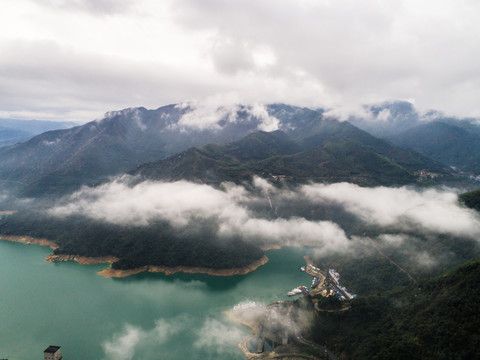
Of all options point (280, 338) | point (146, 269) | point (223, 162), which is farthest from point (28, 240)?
point (280, 338)

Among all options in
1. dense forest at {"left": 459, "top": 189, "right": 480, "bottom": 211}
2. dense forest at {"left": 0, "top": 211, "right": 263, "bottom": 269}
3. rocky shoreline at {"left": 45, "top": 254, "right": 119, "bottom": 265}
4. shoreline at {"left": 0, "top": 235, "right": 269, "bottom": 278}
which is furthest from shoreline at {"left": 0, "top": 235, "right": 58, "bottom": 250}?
dense forest at {"left": 459, "top": 189, "right": 480, "bottom": 211}

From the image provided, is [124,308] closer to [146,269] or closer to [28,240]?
[146,269]

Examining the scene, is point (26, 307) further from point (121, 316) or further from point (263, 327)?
point (263, 327)

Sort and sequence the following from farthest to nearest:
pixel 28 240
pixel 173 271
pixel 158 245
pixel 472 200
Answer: pixel 28 240 < pixel 158 245 < pixel 173 271 < pixel 472 200

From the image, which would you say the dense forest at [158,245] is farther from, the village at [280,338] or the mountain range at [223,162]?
the mountain range at [223,162]

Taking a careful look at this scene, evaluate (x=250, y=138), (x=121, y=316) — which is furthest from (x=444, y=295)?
(x=250, y=138)

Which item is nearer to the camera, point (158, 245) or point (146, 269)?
point (146, 269)

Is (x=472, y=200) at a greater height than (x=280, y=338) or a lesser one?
greater
